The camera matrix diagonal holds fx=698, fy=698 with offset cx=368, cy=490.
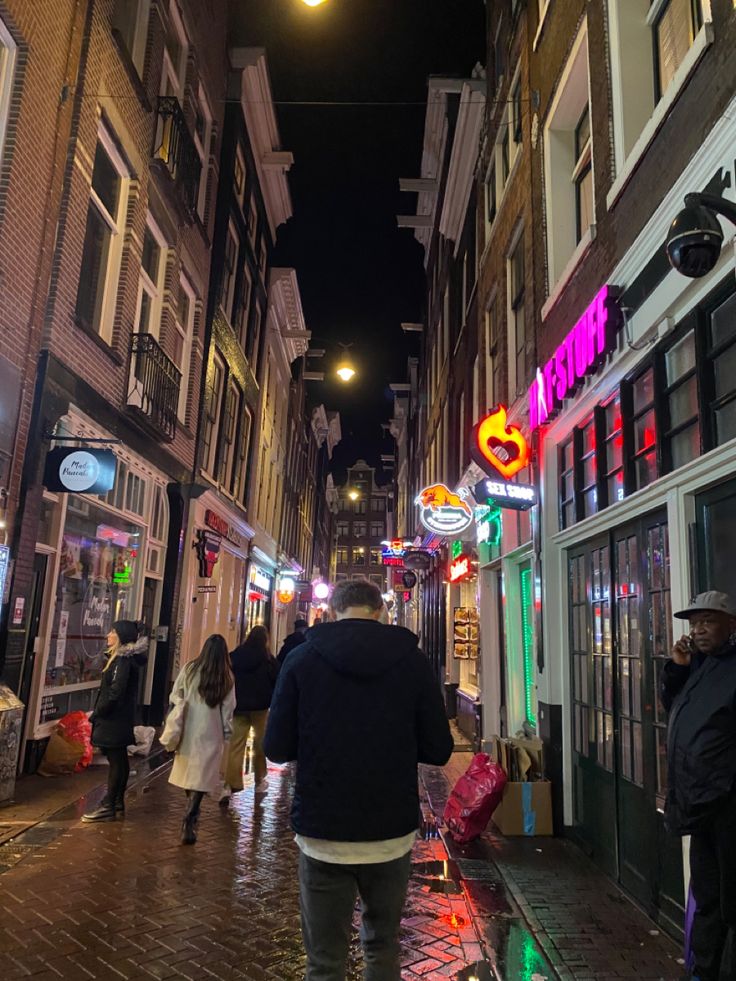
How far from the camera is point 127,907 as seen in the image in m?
4.59

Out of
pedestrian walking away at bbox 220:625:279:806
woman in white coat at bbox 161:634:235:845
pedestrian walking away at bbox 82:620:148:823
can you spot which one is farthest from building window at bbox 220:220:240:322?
woman in white coat at bbox 161:634:235:845

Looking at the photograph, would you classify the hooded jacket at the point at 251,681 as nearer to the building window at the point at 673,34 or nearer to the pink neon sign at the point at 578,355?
the pink neon sign at the point at 578,355

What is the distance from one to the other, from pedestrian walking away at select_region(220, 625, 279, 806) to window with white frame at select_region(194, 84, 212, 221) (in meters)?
10.0

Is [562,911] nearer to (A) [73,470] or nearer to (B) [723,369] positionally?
(B) [723,369]

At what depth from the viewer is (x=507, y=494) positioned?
25.4 feet

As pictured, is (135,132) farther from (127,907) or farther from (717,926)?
(717,926)

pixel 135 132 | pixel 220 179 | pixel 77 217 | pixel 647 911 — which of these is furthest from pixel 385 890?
pixel 220 179

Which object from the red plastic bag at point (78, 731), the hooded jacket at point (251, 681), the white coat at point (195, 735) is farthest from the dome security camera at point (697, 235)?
the red plastic bag at point (78, 731)

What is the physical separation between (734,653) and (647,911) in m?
2.42

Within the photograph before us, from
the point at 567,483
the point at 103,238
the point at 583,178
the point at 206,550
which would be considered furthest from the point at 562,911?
the point at 206,550

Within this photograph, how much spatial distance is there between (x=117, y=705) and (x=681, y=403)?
561 cm

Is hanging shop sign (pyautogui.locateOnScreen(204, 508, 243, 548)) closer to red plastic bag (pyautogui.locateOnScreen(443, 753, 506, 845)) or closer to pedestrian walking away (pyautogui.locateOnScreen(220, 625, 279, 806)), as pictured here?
pedestrian walking away (pyautogui.locateOnScreen(220, 625, 279, 806))

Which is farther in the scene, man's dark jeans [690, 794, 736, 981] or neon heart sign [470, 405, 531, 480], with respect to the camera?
neon heart sign [470, 405, 531, 480]

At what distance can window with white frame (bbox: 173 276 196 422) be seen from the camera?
1371 cm
